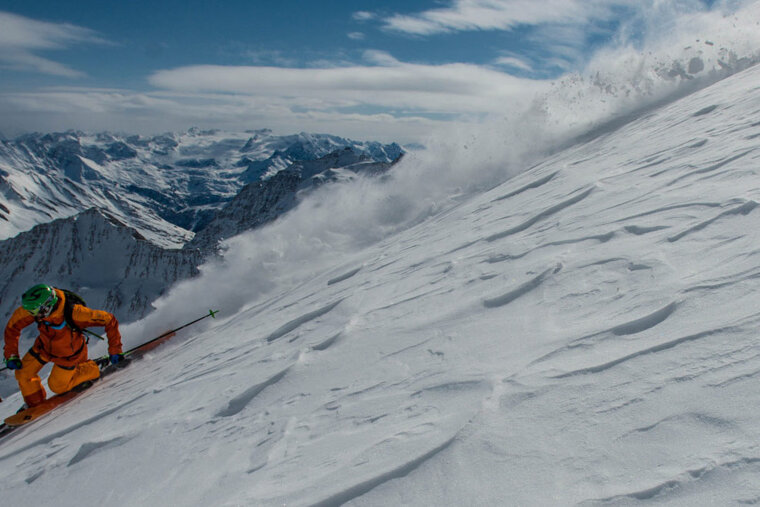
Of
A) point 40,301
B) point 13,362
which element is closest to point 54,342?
point 13,362

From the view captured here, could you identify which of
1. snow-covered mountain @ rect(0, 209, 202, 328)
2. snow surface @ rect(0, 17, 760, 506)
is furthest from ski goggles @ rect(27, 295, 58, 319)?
snow-covered mountain @ rect(0, 209, 202, 328)

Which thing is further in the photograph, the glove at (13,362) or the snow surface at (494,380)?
the glove at (13,362)

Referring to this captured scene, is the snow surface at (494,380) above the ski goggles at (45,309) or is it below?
below

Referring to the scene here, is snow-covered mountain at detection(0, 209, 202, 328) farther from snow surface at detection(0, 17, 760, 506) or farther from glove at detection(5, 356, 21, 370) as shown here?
snow surface at detection(0, 17, 760, 506)

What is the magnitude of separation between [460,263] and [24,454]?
4.90 meters

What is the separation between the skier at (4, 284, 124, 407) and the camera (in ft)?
20.8

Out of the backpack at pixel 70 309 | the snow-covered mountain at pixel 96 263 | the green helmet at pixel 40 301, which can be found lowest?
the backpack at pixel 70 309

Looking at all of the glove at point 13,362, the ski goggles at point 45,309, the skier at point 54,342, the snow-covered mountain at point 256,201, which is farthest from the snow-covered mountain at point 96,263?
the ski goggles at point 45,309

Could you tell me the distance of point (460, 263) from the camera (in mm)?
5242

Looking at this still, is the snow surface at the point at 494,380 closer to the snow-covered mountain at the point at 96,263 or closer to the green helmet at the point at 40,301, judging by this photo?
the green helmet at the point at 40,301

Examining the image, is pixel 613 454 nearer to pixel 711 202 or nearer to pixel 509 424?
pixel 509 424

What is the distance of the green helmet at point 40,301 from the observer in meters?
6.07

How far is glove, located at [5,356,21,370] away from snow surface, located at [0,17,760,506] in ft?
3.03

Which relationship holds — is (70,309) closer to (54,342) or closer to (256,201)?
(54,342)
